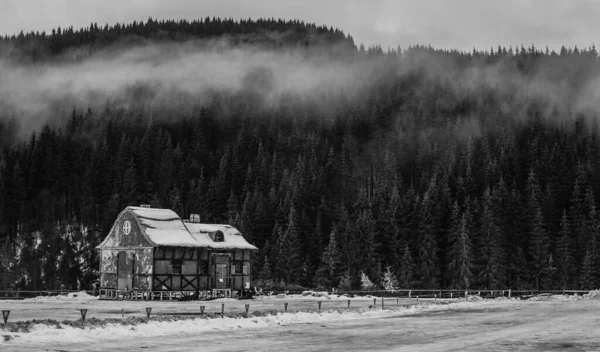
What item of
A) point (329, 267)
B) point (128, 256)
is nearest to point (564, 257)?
point (329, 267)

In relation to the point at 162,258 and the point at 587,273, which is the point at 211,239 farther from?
the point at 587,273

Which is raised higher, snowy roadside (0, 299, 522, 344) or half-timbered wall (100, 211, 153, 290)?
half-timbered wall (100, 211, 153, 290)

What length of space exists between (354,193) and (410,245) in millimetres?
53208

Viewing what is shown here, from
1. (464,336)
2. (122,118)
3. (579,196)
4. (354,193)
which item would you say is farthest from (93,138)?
(464,336)

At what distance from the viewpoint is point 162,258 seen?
60.6 m

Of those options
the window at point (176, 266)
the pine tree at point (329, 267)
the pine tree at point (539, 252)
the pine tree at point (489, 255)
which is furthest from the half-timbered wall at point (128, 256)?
the pine tree at point (539, 252)

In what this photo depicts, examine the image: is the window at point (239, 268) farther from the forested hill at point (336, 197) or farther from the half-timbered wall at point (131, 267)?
the forested hill at point (336, 197)

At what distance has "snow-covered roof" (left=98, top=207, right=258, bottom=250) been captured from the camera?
199ft

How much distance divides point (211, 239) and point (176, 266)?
5.51 m

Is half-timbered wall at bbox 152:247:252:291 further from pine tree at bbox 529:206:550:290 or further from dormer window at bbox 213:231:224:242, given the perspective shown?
pine tree at bbox 529:206:550:290

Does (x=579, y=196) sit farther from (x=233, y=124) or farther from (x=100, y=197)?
(x=233, y=124)

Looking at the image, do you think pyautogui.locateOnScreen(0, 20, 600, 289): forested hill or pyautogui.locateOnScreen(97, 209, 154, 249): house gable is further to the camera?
pyautogui.locateOnScreen(0, 20, 600, 289): forested hill

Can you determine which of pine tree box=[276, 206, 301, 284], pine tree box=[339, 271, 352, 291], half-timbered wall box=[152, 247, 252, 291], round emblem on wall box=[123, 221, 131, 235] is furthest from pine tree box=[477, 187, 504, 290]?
round emblem on wall box=[123, 221, 131, 235]

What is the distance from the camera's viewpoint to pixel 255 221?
4055 inches
